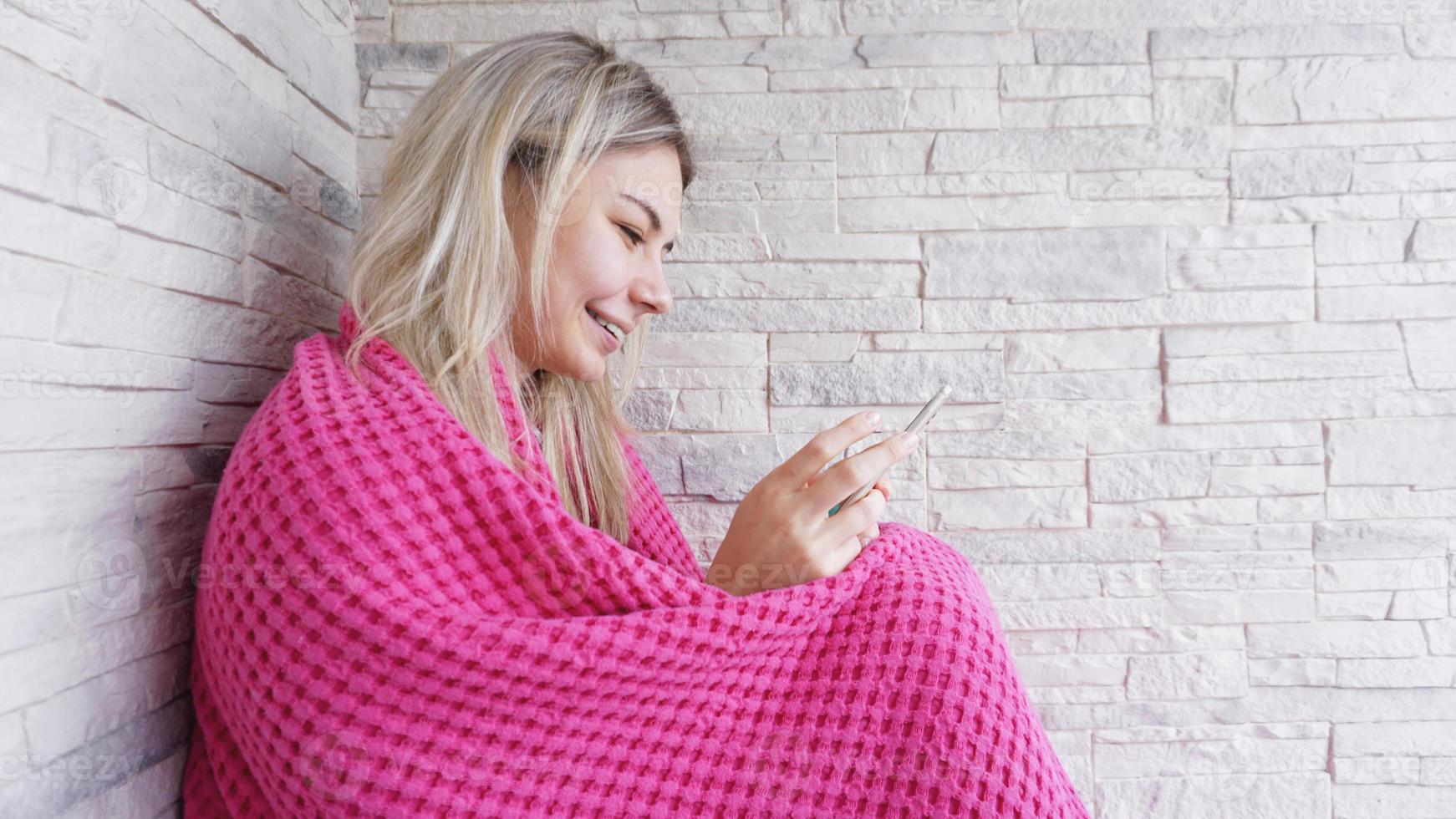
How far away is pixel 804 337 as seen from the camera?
936mm

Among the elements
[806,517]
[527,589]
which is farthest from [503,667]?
[806,517]

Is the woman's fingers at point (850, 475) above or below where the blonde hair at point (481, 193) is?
below

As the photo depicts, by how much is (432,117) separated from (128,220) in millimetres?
284

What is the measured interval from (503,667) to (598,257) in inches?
15.1

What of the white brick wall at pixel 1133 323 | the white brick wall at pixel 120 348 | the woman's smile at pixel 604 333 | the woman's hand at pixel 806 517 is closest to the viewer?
the white brick wall at pixel 120 348

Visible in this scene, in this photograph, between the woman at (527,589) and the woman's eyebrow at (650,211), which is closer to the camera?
the woman at (527,589)

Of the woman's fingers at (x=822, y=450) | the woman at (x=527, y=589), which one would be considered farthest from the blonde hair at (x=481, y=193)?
the woman's fingers at (x=822, y=450)

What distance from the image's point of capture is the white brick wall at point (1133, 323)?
906 millimetres

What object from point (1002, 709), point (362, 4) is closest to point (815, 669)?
point (1002, 709)

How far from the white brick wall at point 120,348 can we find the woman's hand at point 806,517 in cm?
47

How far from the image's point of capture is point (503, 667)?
0.51 meters

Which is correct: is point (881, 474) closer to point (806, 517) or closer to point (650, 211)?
point (806, 517)

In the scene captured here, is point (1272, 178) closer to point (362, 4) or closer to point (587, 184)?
point (587, 184)

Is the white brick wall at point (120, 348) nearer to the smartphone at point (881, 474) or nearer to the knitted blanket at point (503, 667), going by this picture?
the knitted blanket at point (503, 667)
